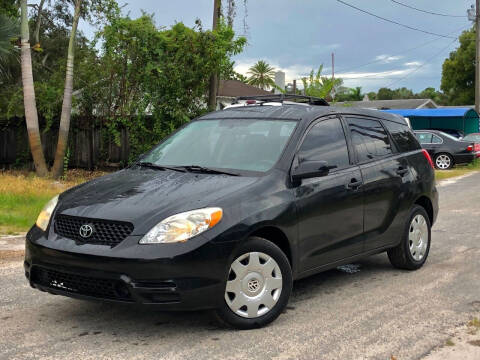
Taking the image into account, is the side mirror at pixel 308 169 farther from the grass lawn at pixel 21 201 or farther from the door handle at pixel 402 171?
the grass lawn at pixel 21 201

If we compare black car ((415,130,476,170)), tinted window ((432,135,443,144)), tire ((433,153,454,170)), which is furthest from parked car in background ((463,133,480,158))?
tinted window ((432,135,443,144))

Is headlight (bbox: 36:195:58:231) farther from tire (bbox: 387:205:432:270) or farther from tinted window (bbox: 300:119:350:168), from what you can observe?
tire (bbox: 387:205:432:270)

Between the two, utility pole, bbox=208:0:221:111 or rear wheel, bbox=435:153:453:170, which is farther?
rear wheel, bbox=435:153:453:170

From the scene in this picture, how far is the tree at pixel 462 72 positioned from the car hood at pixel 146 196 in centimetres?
6100

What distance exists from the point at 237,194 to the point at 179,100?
11.8 meters

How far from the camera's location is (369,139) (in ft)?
20.3

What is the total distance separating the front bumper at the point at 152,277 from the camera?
406cm

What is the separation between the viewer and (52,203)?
16.1ft

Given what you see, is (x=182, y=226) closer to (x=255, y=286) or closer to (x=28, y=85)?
(x=255, y=286)

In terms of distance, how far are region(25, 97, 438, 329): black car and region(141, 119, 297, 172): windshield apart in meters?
0.01

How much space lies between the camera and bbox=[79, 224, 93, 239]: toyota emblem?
426 centimetres

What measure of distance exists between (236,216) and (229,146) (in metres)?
1.17

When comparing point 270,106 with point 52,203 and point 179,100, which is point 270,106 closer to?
point 52,203

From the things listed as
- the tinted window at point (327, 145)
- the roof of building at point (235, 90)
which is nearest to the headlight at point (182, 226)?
the tinted window at point (327, 145)
